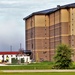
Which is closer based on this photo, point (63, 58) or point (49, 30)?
point (63, 58)

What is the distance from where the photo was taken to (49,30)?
137 metres

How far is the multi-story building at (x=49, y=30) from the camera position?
388ft

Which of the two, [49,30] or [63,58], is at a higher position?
[49,30]

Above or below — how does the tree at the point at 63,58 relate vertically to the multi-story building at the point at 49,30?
below

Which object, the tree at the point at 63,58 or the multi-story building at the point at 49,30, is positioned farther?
the multi-story building at the point at 49,30

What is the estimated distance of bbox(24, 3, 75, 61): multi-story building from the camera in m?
118

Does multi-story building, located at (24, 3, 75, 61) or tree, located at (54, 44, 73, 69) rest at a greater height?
multi-story building, located at (24, 3, 75, 61)

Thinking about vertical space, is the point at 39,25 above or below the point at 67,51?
above

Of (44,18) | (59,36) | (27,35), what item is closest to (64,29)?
(59,36)

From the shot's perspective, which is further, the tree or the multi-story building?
the multi-story building

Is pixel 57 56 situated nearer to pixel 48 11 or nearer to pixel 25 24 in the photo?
pixel 48 11

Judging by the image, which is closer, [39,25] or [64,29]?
[64,29]

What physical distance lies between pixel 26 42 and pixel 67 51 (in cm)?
8530

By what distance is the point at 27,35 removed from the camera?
Result: 156250 millimetres
